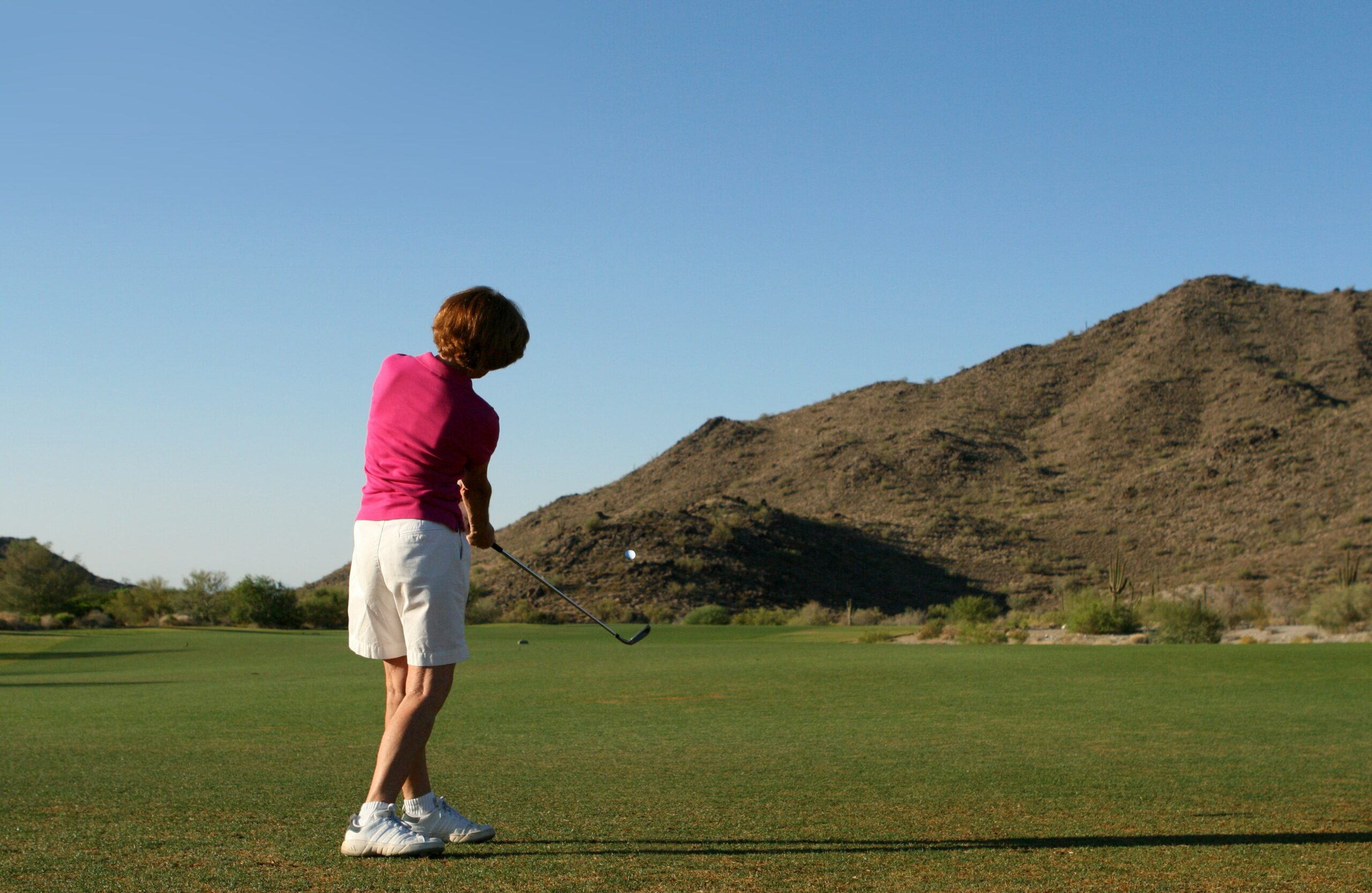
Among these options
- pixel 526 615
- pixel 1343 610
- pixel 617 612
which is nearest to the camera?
pixel 1343 610

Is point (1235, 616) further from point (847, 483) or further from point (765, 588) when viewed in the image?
point (847, 483)

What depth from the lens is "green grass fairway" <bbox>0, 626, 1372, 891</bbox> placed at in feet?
12.6

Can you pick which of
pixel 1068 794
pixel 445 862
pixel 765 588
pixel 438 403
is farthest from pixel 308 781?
pixel 765 588

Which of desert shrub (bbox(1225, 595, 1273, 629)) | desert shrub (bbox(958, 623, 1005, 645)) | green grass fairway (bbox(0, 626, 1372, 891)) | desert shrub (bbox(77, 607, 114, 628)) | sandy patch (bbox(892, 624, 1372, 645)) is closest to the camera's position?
green grass fairway (bbox(0, 626, 1372, 891))

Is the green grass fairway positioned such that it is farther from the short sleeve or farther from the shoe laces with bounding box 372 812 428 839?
the short sleeve

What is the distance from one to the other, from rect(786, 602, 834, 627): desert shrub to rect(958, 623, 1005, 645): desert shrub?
11334 millimetres

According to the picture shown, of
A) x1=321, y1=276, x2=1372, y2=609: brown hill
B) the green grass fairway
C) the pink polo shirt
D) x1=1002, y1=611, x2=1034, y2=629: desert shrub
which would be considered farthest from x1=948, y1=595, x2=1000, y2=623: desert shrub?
the pink polo shirt

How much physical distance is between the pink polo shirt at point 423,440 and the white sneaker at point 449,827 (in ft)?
3.34

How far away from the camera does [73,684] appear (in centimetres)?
1402

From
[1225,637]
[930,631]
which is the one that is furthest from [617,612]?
[1225,637]

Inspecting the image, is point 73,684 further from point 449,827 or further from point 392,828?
point 392,828

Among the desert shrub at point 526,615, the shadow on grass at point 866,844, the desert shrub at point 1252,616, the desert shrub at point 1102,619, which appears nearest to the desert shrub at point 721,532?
the desert shrub at point 526,615

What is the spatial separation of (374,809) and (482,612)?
36.6m

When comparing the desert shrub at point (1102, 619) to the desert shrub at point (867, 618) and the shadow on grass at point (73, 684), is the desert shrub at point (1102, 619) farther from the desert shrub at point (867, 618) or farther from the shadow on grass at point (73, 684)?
the shadow on grass at point (73, 684)
